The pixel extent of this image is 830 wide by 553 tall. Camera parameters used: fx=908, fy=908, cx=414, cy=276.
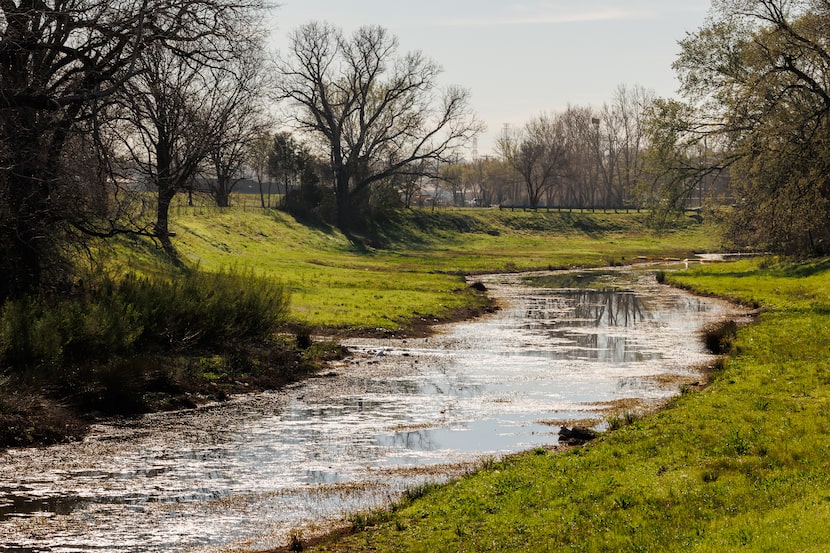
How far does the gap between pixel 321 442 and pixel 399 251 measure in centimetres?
6339

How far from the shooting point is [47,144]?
19297 mm

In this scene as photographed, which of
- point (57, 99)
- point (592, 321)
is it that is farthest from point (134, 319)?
point (592, 321)

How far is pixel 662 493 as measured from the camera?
37.2 feet

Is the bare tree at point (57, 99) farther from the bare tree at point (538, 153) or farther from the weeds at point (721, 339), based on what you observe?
the bare tree at point (538, 153)

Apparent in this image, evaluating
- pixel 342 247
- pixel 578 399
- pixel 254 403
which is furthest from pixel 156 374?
pixel 342 247

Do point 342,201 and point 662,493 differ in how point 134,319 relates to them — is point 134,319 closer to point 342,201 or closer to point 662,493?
point 662,493

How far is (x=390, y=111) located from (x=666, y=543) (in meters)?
74.1

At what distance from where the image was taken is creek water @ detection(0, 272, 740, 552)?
37.6 ft

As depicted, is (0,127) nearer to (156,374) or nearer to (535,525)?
(156,374)

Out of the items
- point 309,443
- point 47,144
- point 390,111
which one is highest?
point 390,111

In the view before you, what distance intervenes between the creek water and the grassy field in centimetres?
781

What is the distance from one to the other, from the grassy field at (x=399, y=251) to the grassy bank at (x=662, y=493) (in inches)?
688

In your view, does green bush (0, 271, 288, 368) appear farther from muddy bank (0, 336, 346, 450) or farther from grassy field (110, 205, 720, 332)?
grassy field (110, 205, 720, 332)

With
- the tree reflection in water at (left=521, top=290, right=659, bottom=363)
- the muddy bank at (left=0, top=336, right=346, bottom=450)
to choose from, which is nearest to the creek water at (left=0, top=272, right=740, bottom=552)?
the tree reflection in water at (left=521, top=290, right=659, bottom=363)
